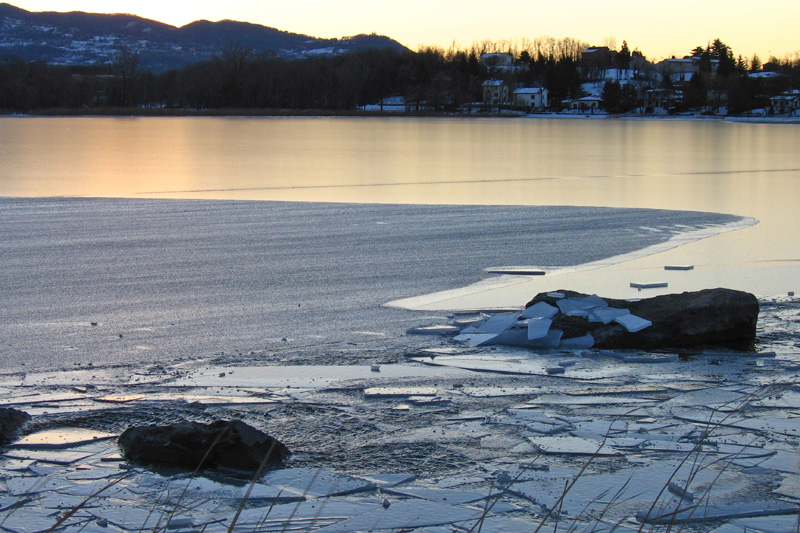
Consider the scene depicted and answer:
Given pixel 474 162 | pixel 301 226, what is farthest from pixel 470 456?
pixel 474 162

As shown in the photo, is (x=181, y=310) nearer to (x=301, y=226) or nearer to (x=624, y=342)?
(x=624, y=342)

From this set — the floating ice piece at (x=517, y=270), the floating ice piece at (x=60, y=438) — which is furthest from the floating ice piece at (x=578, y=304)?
the floating ice piece at (x=60, y=438)

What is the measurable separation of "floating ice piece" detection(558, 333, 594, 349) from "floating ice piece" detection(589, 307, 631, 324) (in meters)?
0.20

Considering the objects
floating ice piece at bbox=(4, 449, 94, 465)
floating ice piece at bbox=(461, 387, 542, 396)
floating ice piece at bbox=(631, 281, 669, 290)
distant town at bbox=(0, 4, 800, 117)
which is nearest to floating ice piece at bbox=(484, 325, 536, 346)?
floating ice piece at bbox=(461, 387, 542, 396)

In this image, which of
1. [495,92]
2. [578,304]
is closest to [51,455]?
[578,304]

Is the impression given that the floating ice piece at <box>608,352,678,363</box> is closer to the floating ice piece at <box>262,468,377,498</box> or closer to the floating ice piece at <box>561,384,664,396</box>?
the floating ice piece at <box>561,384,664,396</box>

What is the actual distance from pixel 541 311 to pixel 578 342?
1.33 feet

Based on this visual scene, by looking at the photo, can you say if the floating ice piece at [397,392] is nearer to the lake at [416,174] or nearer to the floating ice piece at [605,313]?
the floating ice piece at [605,313]

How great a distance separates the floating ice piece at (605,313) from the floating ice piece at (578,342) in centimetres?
20

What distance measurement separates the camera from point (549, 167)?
2286 cm

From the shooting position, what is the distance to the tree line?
10644cm

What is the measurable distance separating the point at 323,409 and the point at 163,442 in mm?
950

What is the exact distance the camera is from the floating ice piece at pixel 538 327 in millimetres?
5938

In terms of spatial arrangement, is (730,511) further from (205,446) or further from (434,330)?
(434,330)
